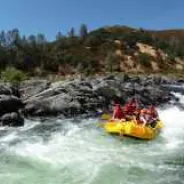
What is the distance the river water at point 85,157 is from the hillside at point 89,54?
64.8 meters

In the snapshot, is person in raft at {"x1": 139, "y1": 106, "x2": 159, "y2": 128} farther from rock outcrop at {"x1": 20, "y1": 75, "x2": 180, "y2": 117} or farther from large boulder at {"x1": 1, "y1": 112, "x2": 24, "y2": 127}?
large boulder at {"x1": 1, "y1": 112, "x2": 24, "y2": 127}

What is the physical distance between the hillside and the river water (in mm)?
64788

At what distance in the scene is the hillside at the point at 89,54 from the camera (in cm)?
10006

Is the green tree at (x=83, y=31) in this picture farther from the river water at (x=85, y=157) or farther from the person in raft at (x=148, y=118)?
the river water at (x=85, y=157)

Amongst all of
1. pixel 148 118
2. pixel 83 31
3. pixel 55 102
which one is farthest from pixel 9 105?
pixel 83 31

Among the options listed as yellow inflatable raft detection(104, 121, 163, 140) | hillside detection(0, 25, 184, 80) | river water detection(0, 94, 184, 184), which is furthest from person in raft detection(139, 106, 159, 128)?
hillside detection(0, 25, 184, 80)

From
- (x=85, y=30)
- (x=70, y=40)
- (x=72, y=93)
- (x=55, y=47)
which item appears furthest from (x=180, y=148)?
(x=85, y=30)

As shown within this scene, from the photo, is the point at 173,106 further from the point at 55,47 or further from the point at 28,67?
the point at 55,47

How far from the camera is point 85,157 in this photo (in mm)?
19734

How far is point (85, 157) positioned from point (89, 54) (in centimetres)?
10777

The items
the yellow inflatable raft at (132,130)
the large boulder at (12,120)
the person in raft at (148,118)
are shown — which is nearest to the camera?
the yellow inflatable raft at (132,130)

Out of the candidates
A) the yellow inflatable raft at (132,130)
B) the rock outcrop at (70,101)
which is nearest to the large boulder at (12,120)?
the rock outcrop at (70,101)

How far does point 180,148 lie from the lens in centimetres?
2148

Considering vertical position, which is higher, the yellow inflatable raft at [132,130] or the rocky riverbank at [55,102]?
the rocky riverbank at [55,102]
